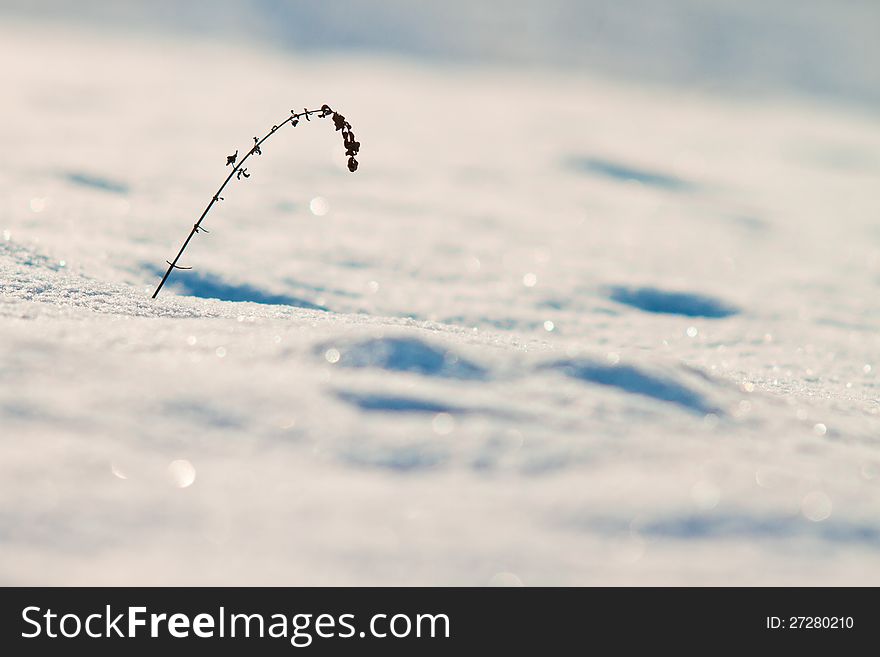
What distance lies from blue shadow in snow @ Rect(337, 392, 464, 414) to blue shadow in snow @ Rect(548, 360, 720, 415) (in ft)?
1.45

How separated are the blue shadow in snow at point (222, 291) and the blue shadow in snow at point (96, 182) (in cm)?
196

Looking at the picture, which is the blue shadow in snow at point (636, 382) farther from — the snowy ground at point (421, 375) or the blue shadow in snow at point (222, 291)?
the blue shadow in snow at point (222, 291)

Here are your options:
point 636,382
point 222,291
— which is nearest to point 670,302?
point 636,382

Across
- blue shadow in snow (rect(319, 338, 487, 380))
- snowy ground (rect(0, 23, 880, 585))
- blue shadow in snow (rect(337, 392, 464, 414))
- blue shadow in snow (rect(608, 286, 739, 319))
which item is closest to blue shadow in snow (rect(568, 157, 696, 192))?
snowy ground (rect(0, 23, 880, 585))

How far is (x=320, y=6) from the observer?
1662cm

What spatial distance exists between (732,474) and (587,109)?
1012 centimetres

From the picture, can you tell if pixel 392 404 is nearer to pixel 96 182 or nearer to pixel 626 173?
pixel 96 182

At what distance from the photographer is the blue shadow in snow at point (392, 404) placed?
229cm

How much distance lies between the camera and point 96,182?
579cm

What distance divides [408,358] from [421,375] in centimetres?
8

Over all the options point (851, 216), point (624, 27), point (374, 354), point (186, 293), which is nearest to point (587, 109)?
point (851, 216)

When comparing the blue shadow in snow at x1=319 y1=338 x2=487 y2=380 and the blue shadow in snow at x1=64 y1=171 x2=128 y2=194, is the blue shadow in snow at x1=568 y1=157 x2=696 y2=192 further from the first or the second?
the blue shadow in snow at x1=319 y1=338 x2=487 y2=380

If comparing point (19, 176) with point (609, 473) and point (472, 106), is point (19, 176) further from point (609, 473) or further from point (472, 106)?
point (472, 106)

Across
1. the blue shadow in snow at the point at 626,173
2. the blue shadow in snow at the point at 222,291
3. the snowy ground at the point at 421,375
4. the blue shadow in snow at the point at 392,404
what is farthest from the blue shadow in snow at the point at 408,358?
the blue shadow in snow at the point at 626,173
